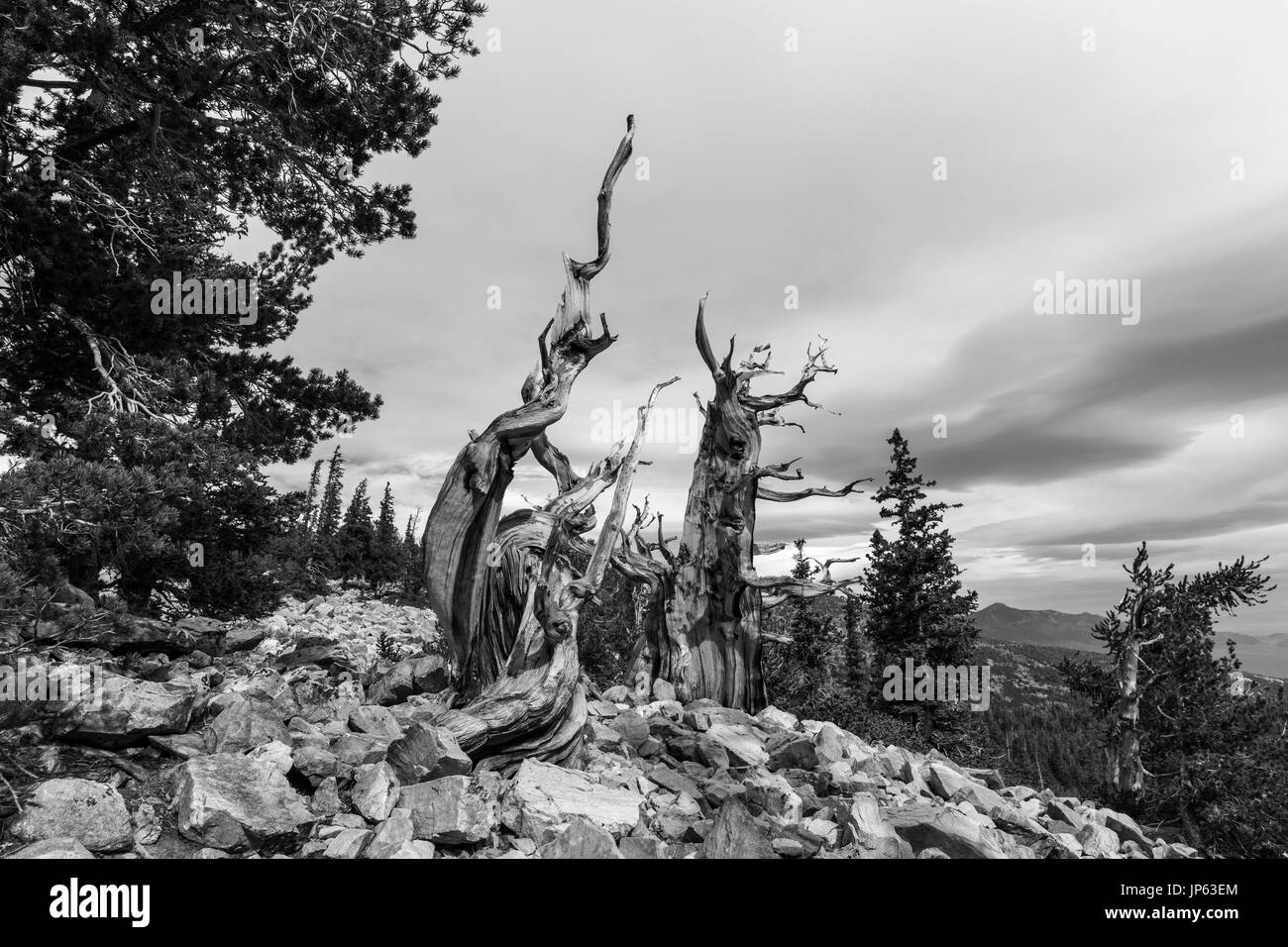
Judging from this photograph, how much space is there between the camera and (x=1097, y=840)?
586 cm

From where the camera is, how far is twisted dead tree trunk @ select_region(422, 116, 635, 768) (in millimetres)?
5812

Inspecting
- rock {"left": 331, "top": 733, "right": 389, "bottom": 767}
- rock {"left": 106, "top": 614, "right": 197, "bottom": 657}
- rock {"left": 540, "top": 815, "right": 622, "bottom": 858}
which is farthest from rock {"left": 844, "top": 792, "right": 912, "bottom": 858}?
rock {"left": 106, "top": 614, "right": 197, "bottom": 657}

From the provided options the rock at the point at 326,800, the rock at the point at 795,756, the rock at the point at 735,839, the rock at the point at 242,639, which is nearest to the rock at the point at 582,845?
the rock at the point at 735,839

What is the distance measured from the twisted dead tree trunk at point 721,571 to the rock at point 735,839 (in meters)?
7.58

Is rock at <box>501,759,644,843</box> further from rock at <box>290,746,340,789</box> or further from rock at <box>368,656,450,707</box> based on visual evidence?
rock at <box>368,656,450,707</box>

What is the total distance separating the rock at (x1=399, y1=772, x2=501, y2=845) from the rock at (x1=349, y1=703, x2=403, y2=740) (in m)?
1.19

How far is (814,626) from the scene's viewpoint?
86.6 ft

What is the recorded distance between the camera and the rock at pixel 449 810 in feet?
12.4

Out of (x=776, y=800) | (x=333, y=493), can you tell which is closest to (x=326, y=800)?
(x=776, y=800)

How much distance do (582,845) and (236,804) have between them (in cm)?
207

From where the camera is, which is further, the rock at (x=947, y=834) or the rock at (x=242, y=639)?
the rock at (x=242, y=639)

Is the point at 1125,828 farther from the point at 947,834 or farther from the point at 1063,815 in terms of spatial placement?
the point at 947,834

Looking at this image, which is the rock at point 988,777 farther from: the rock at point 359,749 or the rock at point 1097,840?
the rock at point 359,749

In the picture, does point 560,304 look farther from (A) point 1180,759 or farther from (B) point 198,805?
(A) point 1180,759
